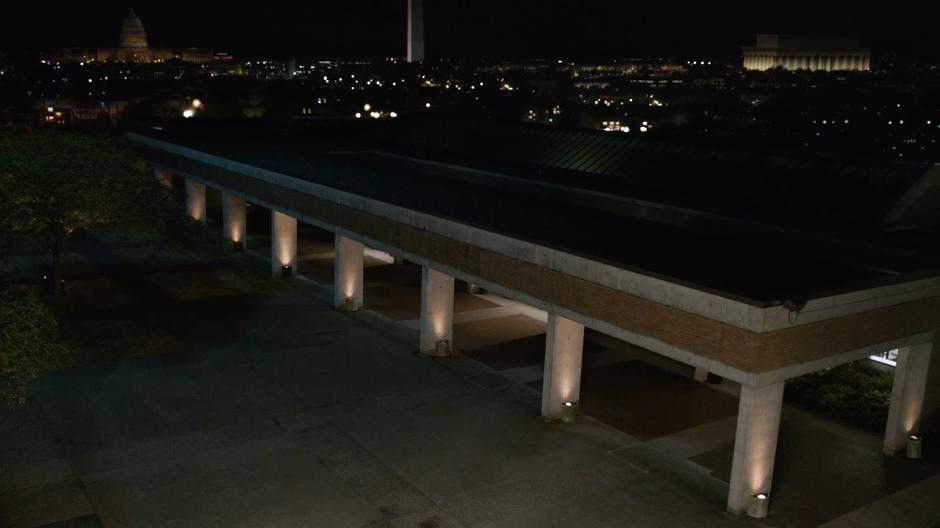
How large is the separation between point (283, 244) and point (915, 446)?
25844 mm

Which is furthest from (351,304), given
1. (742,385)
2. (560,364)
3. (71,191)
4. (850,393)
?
(742,385)

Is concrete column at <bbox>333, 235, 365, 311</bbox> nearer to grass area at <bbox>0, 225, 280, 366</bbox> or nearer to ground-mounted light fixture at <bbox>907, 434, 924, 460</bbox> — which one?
grass area at <bbox>0, 225, 280, 366</bbox>

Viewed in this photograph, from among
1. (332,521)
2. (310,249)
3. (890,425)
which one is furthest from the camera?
(310,249)

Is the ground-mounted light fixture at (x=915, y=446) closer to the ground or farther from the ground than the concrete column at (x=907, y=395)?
closer to the ground

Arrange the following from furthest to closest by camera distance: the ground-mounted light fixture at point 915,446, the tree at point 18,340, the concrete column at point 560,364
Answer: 1. the concrete column at point 560,364
2. the ground-mounted light fixture at point 915,446
3. the tree at point 18,340

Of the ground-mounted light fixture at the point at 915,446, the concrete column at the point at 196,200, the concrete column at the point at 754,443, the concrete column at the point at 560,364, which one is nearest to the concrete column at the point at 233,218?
the concrete column at the point at 196,200

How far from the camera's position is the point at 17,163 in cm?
2931

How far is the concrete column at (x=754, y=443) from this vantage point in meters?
17.4

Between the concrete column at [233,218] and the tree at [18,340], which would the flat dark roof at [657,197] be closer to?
the concrete column at [233,218]

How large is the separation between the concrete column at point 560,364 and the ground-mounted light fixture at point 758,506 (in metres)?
5.97

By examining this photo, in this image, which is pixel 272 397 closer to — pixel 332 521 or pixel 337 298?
pixel 332 521

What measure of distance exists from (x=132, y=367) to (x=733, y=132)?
108 metres

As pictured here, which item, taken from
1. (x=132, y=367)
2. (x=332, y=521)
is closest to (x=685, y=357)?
(x=332, y=521)

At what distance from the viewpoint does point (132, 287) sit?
35.6 meters
